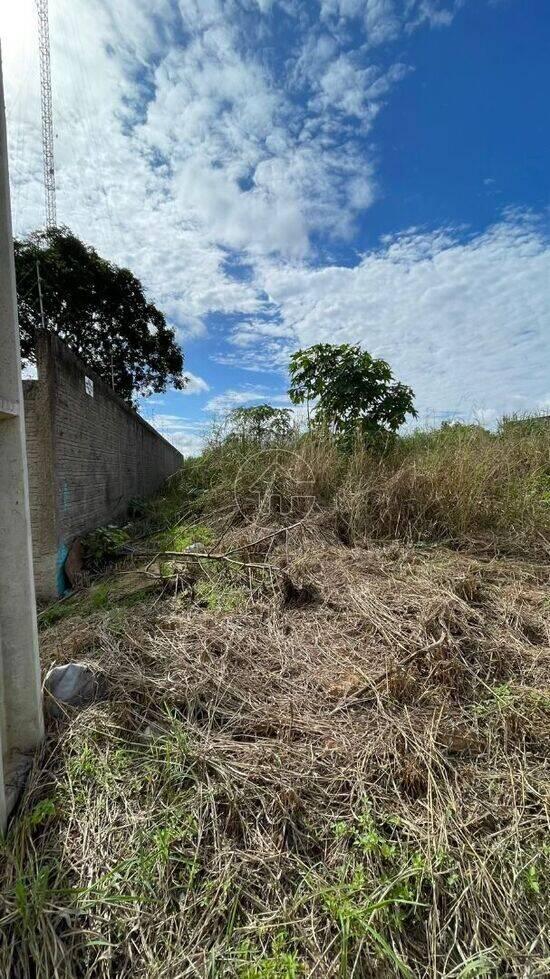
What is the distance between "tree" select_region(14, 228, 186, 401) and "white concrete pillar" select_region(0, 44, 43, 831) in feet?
30.6

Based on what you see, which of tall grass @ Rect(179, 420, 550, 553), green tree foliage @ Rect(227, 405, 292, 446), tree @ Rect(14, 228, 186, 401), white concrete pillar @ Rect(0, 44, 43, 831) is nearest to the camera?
white concrete pillar @ Rect(0, 44, 43, 831)

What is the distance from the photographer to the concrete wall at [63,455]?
2668mm

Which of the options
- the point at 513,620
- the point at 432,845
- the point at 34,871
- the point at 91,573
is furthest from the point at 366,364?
the point at 34,871

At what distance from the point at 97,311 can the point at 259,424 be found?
1004 centimetres

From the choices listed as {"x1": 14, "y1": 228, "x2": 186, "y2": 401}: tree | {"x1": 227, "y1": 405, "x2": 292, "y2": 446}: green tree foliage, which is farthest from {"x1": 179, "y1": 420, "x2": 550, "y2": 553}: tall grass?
{"x1": 14, "y1": 228, "x2": 186, "y2": 401}: tree

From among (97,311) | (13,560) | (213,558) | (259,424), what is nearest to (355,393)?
(259,424)

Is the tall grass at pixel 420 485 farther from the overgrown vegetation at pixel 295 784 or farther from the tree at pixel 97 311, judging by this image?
the tree at pixel 97 311

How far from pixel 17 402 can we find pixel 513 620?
246 cm

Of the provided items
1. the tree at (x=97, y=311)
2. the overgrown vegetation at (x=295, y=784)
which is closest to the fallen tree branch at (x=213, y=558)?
the overgrown vegetation at (x=295, y=784)

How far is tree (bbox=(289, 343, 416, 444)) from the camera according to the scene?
4281 millimetres

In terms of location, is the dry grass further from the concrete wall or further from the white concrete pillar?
the concrete wall

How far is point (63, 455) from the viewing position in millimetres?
2879

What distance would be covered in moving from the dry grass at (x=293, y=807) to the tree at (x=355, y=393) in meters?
2.61

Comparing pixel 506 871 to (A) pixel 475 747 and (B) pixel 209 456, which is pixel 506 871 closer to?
(A) pixel 475 747
